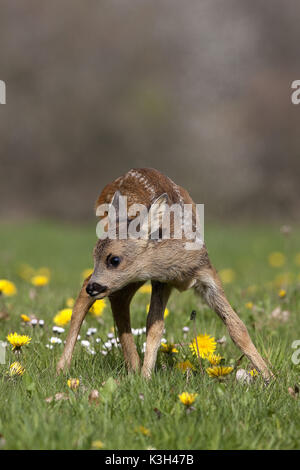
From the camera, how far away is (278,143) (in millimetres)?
21797

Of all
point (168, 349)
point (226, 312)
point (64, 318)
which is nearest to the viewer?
point (226, 312)

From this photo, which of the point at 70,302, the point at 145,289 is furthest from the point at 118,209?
the point at 145,289

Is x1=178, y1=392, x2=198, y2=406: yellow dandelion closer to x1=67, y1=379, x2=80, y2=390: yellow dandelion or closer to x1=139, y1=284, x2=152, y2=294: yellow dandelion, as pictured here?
x1=67, y1=379, x2=80, y2=390: yellow dandelion

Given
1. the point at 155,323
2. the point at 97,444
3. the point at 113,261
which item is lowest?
the point at 97,444

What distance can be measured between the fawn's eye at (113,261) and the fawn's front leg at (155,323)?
0.49 metres

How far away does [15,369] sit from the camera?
11.7ft

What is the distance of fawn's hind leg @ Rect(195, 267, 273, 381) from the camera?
12.4ft

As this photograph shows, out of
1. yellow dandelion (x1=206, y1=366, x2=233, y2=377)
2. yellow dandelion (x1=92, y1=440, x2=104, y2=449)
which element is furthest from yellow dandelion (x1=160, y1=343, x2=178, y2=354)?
yellow dandelion (x1=92, y1=440, x2=104, y2=449)

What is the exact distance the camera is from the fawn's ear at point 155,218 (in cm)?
358

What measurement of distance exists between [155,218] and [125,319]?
77 cm

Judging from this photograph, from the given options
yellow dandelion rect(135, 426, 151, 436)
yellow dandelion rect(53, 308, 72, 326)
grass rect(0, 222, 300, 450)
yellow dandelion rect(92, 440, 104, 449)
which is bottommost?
yellow dandelion rect(92, 440, 104, 449)

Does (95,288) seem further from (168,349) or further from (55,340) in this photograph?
(55,340)
